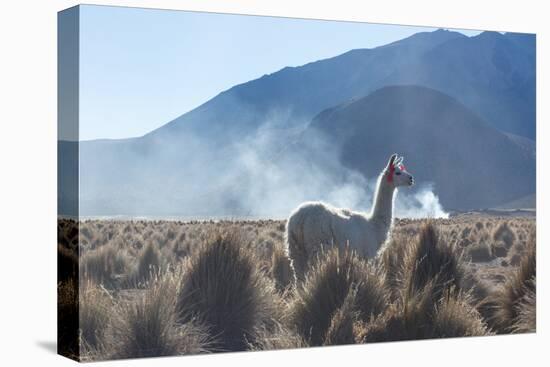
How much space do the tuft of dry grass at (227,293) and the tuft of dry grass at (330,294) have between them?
1.02ft

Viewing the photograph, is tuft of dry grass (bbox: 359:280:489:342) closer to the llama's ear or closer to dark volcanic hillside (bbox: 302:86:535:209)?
dark volcanic hillside (bbox: 302:86:535:209)

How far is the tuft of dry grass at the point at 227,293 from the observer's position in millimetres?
10016

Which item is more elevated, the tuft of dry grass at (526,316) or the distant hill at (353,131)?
the distant hill at (353,131)

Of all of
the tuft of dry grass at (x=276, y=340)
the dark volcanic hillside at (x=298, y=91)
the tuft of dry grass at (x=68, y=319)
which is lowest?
the tuft of dry grass at (x=276, y=340)

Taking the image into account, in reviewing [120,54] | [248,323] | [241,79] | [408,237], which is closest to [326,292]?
[248,323]

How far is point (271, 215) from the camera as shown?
35.7 feet

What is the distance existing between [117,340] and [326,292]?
2.26m

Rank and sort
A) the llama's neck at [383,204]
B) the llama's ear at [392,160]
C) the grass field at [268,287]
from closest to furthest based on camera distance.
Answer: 1. the grass field at [268,287]
2. the llama's ear at [392,160]
3. the llama's neck at [383,204]

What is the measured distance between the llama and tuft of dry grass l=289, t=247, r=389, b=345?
1.35 ft

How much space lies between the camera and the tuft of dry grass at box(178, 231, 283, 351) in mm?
10016

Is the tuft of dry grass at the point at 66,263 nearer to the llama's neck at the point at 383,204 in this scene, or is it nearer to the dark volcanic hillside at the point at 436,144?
the dark volcanic hillside at the point at 436,144

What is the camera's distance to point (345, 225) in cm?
1138

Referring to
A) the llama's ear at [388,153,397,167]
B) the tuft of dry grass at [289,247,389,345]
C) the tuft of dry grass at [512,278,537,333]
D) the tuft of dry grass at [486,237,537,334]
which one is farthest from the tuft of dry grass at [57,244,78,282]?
the tuft of dry grass at [512,278,537,333]

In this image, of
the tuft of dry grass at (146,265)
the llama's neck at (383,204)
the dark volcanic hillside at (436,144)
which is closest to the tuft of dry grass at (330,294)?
the llama's neck at (383,204)
